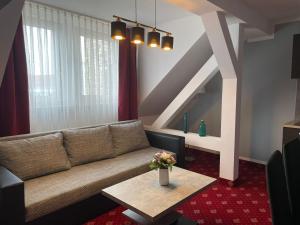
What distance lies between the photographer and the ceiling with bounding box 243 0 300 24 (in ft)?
8.86

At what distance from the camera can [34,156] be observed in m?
2.39

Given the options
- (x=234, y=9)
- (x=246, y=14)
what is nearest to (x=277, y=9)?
(x=246, y=14)

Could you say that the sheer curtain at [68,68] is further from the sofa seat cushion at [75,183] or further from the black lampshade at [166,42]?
the black lampshade at [166,42]

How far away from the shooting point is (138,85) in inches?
162

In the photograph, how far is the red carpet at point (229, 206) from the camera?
91.4 inches

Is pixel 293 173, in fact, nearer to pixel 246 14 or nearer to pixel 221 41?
pixel 221 41

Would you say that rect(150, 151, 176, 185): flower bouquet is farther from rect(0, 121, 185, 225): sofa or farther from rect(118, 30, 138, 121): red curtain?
rect(118, 30, 138, 121): red curtain

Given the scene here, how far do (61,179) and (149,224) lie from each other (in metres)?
1.01

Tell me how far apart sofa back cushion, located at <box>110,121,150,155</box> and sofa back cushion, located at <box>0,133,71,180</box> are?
775 millimetres

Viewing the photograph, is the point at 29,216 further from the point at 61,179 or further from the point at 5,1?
the point at 5,1

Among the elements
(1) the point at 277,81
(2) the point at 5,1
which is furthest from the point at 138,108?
(2) the point at 5,1

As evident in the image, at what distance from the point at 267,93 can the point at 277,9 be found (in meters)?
1.41

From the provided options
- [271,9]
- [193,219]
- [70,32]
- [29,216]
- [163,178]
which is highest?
[271,9]

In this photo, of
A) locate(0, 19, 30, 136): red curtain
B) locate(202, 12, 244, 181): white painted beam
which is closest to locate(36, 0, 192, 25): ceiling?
locate(0, 19, 30, 136): red curtain
